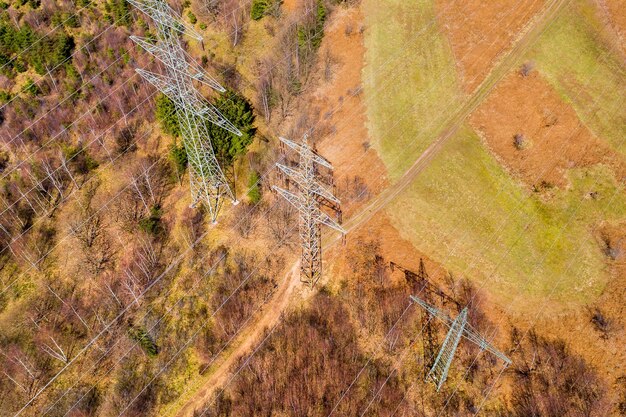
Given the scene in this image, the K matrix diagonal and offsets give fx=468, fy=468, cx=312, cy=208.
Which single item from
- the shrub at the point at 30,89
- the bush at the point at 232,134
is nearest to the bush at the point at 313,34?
the bush at the point at 232,134

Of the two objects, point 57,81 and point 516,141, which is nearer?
point 516,141

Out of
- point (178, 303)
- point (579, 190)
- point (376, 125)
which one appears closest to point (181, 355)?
point (178, 303)

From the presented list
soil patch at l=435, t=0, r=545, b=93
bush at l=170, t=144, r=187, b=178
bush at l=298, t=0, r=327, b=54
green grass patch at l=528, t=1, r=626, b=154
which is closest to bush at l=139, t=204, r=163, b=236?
bush at l=170, t=144, r=187, b=178

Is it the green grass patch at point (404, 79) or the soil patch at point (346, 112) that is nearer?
the soil patch at point (346, 112)

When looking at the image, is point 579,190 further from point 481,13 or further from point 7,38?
point 7,38

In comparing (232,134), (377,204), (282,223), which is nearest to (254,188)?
(282,223)

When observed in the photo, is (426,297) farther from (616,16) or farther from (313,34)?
(616,16)

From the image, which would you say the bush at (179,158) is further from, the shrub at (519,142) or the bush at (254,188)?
the shrub at (519,142)
